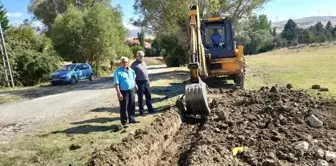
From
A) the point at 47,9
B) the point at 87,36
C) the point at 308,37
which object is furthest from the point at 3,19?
the point at 308,37

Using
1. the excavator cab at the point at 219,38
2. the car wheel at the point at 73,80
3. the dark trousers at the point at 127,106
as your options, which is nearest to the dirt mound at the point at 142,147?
the dark trousers at the point at 127,106

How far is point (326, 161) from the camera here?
6035 millimetres

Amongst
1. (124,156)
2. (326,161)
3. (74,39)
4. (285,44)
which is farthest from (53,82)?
(285,44)

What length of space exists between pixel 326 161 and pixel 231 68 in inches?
374

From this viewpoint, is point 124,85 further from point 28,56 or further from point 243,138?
point 28,56

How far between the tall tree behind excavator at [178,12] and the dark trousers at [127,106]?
16.3 m

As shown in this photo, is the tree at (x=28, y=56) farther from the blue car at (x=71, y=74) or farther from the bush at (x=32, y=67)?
the blue car at (x=71, y=74)

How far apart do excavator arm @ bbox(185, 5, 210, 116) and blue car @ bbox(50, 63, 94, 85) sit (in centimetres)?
1496

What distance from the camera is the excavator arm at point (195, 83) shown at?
9711 mm

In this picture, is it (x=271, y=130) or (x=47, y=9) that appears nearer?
(x=271, y=130)

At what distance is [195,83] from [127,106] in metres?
1.94

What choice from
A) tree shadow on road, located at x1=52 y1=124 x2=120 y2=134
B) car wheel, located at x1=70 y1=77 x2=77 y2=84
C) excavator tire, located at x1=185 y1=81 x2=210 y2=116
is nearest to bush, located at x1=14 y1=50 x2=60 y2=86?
car wheel, located at x1=70 y1=77 x2=77 y2=84

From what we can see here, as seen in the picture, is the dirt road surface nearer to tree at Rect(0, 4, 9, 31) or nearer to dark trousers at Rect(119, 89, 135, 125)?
dark trousers at Rect(119, 89, 135, 125)

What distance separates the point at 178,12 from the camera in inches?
1039
